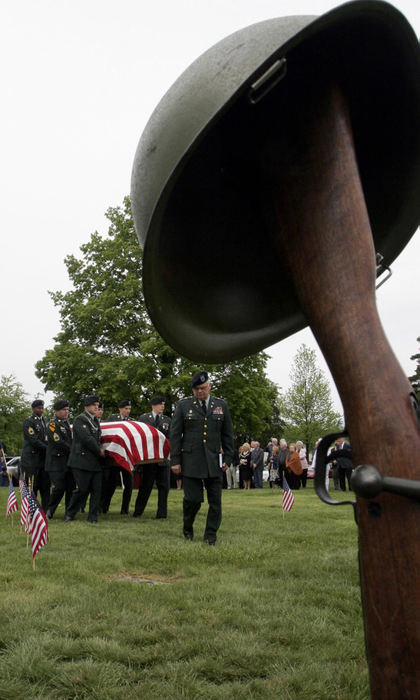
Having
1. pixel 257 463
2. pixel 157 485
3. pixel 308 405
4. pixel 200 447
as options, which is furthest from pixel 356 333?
pixel 308 405

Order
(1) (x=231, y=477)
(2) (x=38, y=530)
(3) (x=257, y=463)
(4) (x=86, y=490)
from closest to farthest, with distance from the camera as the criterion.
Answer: (2) (x=38, y=530)
(4) (x=86, y=490)
(3) (x=257, y=463)
(1) (x=231, y=477)

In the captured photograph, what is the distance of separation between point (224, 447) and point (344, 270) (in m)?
6.32

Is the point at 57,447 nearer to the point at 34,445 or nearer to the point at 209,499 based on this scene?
the point at 34,445

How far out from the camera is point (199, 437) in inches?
272

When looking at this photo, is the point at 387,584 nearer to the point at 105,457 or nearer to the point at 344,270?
the point at 344,270

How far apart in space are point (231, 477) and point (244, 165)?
72.7 feet

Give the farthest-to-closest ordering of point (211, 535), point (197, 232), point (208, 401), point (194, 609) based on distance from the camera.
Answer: point (208, 401), point (211, 535), point (194, 609), point (197, 232)

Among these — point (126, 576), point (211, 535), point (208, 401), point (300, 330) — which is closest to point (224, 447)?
point (208, 401)

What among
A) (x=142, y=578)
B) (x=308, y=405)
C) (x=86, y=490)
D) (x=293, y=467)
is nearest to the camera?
(x=142, y=578)

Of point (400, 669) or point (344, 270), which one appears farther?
point (344, 270)

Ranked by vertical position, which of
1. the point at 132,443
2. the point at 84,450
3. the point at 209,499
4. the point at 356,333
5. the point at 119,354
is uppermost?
the point at 119,354

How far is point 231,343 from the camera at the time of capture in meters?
1.63

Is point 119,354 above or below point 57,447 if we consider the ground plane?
above

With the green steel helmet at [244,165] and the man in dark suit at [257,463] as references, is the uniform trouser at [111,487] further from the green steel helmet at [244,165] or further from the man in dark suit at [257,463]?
the man in dark suit at [257,463]
